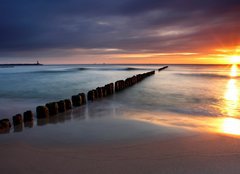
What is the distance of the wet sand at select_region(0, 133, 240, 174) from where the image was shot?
3.80m

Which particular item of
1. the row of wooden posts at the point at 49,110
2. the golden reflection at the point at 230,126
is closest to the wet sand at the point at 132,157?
the golden reflection at the point at 230,126

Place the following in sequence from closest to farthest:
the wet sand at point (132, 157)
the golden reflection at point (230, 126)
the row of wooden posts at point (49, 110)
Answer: the wet sand at point (132, 157) → the golden reflection at point (230, 126) → the row of wooden posts at point (49, 110)

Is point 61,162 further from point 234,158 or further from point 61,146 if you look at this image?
point 234,158

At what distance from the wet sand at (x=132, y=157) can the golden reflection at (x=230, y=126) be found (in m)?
0.81

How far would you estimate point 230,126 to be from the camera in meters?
6.79

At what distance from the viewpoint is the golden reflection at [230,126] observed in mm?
6079

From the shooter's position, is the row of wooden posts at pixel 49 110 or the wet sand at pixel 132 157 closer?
the wet sand at pixel 132 157

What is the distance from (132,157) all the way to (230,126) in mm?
3892

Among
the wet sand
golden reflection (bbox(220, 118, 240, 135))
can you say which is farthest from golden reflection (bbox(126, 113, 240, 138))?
the wet sand

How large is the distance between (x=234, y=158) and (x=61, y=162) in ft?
9.98

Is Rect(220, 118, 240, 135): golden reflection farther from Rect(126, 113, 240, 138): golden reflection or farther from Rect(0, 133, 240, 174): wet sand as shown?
Rect(0, 133, 240, 174): wet sand

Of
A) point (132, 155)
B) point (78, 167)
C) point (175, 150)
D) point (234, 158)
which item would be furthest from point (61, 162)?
point (234, 158)

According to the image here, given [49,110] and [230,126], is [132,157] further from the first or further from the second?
[49,110]

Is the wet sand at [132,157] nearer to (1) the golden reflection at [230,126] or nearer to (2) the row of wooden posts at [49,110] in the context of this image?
(1) the golden reflection at [230,126]
